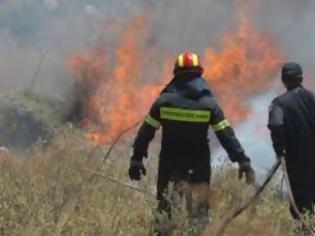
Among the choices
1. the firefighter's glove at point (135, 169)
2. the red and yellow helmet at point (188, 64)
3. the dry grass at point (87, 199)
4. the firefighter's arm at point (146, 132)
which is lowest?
the dry grass at point (87, 199)

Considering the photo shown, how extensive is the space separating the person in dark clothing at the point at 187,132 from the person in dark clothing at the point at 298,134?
31.6 inches

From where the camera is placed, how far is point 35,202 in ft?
22.8

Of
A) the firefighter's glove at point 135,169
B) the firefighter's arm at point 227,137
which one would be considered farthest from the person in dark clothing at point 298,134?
the firefighter's glove at point 135,169

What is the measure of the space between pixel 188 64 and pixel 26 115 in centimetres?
1741

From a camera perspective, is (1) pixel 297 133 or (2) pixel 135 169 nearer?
(2) pixel 135 169

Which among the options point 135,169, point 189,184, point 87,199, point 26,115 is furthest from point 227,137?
point 26,115

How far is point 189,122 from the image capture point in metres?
7.44

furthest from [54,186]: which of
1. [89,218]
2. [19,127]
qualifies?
[19,127]

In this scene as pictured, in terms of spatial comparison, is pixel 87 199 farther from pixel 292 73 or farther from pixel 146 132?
pixel 292 73

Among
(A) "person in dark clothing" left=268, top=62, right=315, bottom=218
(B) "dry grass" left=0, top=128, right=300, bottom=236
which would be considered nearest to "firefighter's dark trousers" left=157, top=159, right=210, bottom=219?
(B) "dry grass" left=0, top=128, right=300, bottom=236

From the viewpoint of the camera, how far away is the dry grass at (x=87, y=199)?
669 centimetres

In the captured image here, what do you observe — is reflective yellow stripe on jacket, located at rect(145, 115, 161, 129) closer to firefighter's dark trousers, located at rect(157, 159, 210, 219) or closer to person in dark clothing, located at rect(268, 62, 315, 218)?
firefighter's dark trousers, located at rect(157, 159, 210, 219)

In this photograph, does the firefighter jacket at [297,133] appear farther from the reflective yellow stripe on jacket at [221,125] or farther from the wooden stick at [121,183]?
the wooden stick at [121,183]

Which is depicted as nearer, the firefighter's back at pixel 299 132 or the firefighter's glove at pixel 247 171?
the firefighter's glove at pixel 247 171
